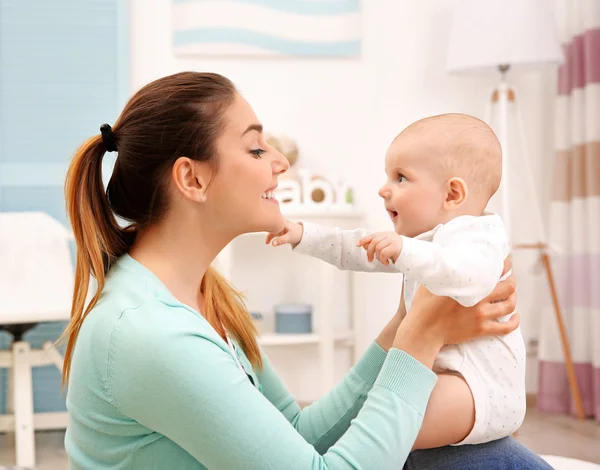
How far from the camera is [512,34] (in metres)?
3.18

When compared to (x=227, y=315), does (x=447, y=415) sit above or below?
below

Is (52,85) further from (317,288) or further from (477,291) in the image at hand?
(477,291)

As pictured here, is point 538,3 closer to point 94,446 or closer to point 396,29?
point 396,29

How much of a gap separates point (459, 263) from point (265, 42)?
108 inches

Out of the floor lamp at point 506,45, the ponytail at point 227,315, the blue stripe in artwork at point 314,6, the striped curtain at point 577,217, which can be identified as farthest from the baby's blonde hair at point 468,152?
the blue stripe in artwork at point 314,6

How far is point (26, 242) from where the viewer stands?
125 inches

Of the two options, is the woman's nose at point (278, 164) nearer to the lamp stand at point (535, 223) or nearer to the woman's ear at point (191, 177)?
the woman's ear at point (191, 177)

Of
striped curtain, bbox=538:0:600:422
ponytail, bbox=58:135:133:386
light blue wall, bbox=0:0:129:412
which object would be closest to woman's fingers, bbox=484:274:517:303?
ponytail, bbox=58:135:133:386

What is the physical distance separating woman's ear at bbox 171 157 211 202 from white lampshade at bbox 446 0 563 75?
235cm

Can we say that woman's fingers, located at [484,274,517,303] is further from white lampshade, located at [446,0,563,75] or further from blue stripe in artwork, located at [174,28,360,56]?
blue stripe in artwork, located at [174,28,360,56]

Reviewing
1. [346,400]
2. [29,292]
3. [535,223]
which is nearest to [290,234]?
[346,400]

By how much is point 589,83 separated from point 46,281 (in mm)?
2465

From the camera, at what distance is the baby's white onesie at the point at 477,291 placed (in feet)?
3.66

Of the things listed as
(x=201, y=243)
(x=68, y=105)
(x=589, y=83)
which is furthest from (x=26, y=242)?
(x=589, y=83)
